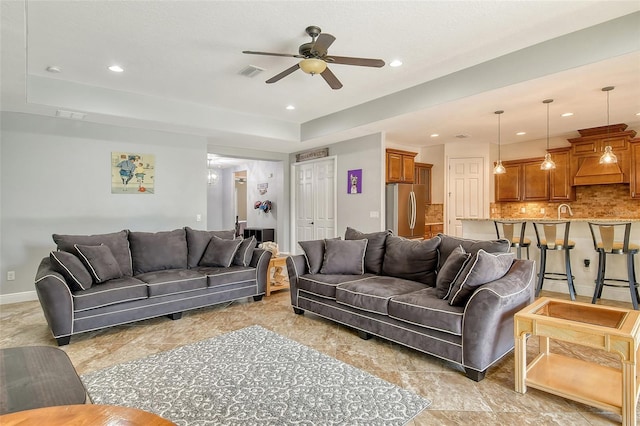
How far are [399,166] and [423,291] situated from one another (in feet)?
12.9

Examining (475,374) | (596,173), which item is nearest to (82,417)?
(475,374)

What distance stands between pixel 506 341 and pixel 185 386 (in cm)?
243

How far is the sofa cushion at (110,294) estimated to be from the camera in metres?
3.26

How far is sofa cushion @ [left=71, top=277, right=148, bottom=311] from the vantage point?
3256 mm

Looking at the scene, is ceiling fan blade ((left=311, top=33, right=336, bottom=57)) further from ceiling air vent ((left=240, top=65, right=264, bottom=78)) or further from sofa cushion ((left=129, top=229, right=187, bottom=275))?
sofa cushion ((left=129, top=229, right=187, bottom=275))

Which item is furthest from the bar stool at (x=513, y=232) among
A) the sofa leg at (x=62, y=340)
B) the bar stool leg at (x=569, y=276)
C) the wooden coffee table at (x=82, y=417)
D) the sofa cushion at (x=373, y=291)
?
the sofa leg at (x=62, y=340)

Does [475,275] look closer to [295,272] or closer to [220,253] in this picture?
[295,272]

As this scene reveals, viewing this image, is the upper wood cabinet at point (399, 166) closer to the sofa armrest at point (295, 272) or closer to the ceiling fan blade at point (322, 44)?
the sofa armrest at point (295, 272)

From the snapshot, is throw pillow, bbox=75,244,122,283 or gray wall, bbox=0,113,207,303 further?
gray wall, bbox=0,113,207,303

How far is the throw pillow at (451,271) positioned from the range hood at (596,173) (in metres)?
4.99

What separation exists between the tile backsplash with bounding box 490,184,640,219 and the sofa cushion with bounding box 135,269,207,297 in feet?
22.9

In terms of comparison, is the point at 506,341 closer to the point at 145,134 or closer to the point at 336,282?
the point at 336,282

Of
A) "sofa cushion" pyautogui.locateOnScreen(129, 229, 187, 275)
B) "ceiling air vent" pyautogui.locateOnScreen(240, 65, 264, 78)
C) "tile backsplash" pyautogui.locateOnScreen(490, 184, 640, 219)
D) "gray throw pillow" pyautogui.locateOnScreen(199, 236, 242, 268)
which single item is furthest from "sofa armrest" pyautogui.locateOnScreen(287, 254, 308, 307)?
"tile backsplash" pyautogui.locateOnScreen(490, 184, 640, 219)

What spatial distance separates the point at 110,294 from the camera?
3.43 m
